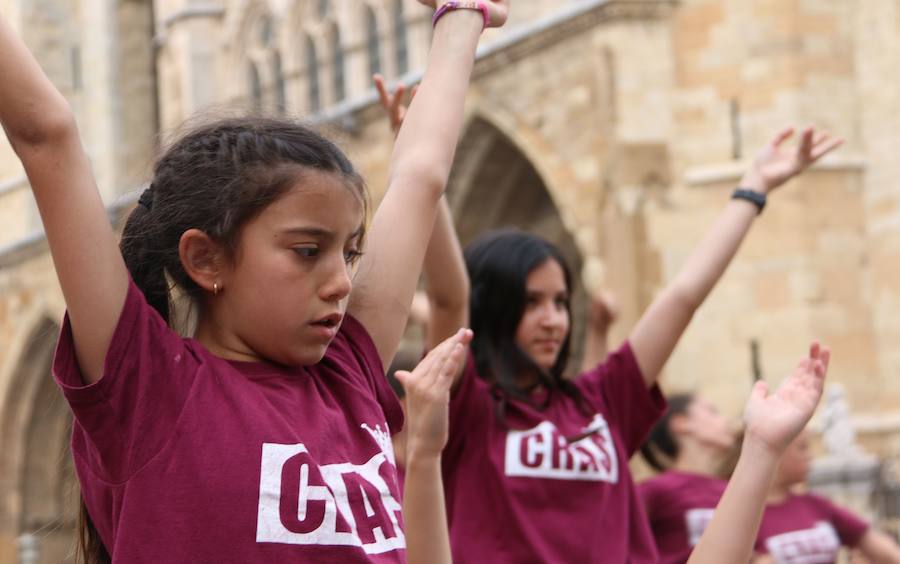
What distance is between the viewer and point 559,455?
361cm

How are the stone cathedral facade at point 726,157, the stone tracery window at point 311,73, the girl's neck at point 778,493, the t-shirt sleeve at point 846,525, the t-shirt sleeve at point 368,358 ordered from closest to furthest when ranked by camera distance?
the t-shirt sleeve at point 368,358, the t-shirt sleeve at point 846,525, the girl's neck at point 778,493, the stone cathedral facade at point 726,157, the stone tracery window at point 311,73

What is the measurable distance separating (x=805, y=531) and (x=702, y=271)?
1.57m

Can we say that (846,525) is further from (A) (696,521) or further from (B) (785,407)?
(B) (785,407)

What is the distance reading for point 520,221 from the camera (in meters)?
18.1

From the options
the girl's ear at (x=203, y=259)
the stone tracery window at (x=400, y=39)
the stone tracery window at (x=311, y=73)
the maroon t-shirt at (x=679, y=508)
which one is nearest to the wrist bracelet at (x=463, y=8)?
the girl's ear at (x=203, y=259)

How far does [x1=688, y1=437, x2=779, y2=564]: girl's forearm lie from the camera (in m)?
2.58

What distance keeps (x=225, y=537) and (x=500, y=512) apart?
1638mm

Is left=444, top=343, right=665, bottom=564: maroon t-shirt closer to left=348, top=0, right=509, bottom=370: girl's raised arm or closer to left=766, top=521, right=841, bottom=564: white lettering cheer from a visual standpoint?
left=348, top=0, right=509, bottom=370: girl's raised arm

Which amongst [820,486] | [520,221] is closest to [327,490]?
[820,486]

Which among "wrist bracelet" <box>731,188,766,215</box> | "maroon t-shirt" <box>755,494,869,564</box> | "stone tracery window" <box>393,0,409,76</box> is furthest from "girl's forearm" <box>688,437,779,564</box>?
"stone tracery window" <box>393,0,409,76</box>

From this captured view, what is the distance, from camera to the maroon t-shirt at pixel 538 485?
356 cm

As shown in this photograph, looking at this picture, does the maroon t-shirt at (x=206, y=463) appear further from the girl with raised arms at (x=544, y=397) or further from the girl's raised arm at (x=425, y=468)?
the girl with raised arms at (x=544, y=397)

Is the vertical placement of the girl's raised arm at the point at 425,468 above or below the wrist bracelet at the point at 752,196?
below

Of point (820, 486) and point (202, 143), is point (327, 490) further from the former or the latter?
point (820, 486)
